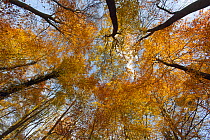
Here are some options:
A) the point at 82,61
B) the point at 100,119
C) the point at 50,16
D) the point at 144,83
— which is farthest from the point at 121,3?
the point at 100,119

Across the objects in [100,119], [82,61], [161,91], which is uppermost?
[82,61]

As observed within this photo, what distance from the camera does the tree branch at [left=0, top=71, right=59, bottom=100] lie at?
5871 mm

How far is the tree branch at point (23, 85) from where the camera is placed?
231 inches

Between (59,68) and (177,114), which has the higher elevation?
(59,68)

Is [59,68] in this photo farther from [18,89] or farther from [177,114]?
[177,114]

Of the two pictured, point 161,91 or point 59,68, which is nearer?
point 161,91

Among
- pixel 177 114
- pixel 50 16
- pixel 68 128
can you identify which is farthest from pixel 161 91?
pixel 50 16

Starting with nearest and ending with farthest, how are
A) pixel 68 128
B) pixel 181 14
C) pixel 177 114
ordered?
pixel 181 14 < pixel 68 128 < pixel 177 114

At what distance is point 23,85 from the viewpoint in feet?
21.5

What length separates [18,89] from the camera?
21.0 ft

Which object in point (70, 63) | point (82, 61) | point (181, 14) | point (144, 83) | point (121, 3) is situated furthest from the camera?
point (82, 61)

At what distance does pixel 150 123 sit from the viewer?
6.91m

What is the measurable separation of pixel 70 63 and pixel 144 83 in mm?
4680

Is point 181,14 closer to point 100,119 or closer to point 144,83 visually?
point 144,83
